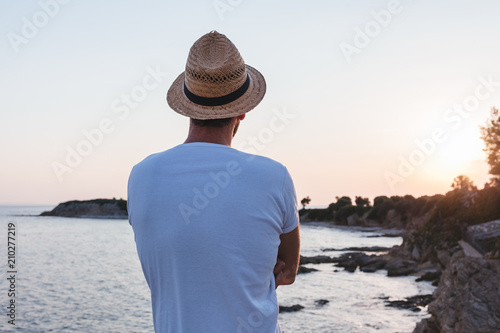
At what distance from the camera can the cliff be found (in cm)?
16979

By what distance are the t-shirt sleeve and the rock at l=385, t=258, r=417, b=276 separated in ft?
107

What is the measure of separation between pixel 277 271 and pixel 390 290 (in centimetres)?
2707

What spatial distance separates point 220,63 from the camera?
2.06 meters

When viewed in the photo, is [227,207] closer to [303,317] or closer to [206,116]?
[206,116]

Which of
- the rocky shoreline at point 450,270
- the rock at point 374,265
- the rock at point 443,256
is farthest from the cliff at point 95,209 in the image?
the rock at point 443,256

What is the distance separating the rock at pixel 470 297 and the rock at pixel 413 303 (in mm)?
12387

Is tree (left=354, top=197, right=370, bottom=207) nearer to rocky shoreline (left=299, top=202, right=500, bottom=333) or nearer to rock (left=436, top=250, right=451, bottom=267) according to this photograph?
rocky shoreline (left=299, top=202, right=500, bottom=333)

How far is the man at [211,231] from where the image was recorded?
1711 millimetres

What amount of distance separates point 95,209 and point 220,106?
17990 centimetres

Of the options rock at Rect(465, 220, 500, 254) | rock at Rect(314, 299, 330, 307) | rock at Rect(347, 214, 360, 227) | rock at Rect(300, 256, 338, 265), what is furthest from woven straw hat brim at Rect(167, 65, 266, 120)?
rock at Rect(347, 214, 360, 227)

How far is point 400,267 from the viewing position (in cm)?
3359

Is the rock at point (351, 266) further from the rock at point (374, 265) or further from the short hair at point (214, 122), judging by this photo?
the short hair at point (214, 122)

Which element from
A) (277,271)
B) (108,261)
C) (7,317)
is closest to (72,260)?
(108,261)

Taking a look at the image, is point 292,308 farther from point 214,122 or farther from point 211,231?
point 211,231
